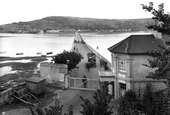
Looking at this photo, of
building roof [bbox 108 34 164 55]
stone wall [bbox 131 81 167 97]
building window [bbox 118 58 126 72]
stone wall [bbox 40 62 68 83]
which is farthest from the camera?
stone wall [bbox 40 62 68 83]

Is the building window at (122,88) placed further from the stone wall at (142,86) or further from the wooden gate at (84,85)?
the wooden gate at (84,85)

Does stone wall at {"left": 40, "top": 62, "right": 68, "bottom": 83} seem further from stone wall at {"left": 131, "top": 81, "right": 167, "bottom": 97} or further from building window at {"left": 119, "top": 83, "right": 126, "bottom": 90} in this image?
stone wall at {"left": 131, "top": 81, "right": 167, "bottom": 97}

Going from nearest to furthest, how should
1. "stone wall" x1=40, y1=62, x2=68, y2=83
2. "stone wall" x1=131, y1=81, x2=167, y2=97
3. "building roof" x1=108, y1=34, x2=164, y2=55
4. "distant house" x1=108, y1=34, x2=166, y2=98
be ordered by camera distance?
"distant house" x1=108, y1=34, x2=166, y2=98
"building roof" x1=108, y1=34, x2=164, y2=55
"stone wall" x1=131, y1=81, x2=167, y2=97
"stone wall" x1=40, y1=62, x2=68, y2=83

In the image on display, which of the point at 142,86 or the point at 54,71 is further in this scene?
the point at 54,71

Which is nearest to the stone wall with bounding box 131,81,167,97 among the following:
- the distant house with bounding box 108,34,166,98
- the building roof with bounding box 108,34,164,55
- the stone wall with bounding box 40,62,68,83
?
the distant house with bounding box 108,34,166,98

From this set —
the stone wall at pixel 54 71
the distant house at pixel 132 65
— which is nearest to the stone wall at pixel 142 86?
the distant house at pixel 132 65

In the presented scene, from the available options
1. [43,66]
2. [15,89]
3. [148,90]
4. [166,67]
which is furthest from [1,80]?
[166,67]

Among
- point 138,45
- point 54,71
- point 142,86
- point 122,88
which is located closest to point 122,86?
point 122,88

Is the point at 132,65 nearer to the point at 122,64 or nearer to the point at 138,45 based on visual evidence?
the point at 122,64
